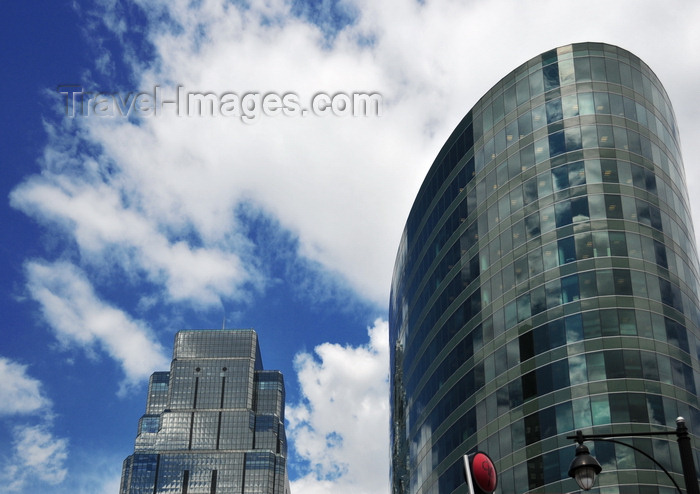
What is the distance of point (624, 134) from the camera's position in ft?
270

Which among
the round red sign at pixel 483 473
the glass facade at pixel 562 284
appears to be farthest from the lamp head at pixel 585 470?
the glass facade at pixel 562 284

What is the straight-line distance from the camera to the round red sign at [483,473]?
19828mm

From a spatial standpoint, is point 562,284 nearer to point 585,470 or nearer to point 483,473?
point 483,473

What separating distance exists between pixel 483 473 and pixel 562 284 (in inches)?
2312

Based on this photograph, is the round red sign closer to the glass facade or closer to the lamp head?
the lamp head

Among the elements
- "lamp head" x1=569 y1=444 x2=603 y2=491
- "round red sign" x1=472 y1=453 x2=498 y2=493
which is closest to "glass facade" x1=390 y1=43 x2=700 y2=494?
"round red sign" x1=472 y1=453 x2=498 y2=493

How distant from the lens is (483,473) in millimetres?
20344

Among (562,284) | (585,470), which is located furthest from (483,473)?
(562,284)

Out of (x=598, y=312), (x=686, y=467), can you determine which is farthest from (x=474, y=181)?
(x=686, y=467)

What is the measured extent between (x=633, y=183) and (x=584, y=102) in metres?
9.98

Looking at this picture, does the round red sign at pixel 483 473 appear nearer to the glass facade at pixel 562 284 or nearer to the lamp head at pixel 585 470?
the lamp head at pixel 585 470

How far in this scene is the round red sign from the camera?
1983 cm

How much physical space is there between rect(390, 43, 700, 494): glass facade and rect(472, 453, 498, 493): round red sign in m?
50.2

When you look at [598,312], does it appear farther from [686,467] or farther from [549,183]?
[686,467]
